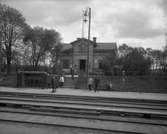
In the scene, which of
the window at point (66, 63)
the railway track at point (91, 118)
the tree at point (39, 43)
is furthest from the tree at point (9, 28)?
the railway track at point (91, 118)

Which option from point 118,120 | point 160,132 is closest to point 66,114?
point 118,120

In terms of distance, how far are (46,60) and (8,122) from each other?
127 feet

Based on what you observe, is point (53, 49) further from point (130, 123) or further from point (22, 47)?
point (130, 123)

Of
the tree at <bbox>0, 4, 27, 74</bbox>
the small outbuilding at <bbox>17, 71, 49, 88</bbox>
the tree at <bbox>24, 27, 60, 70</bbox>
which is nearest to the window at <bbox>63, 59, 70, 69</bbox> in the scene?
the tree at <bbox>24, 27, 60, 70</bbox>

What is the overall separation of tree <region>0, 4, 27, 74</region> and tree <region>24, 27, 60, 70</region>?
3228 mm

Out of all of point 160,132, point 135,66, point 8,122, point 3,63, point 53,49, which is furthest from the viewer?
point 53,49

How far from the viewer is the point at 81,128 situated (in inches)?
263

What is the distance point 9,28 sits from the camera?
3675 centimetres

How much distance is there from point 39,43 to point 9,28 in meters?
8.58

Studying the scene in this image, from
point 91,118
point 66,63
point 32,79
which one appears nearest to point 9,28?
point 66,63

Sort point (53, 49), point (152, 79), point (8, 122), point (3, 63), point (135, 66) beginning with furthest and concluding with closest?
point (53, 49) → point (3, 63) → point (135, 66) → point (152, 79) → point (8, 122)

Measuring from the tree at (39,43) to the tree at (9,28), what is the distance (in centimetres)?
323

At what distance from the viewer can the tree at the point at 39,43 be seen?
41.5 m

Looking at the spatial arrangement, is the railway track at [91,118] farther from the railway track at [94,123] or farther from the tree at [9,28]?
the tree at [9,28]
